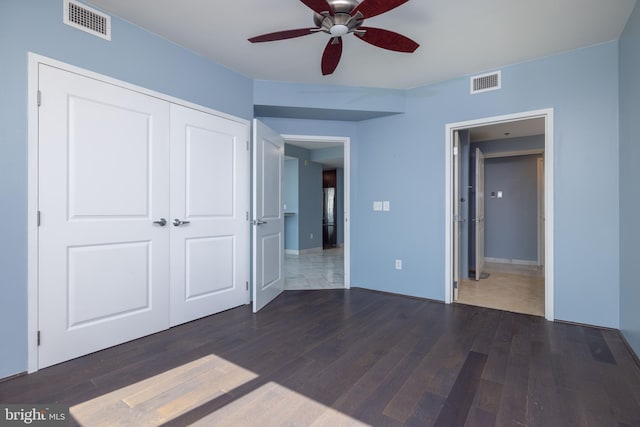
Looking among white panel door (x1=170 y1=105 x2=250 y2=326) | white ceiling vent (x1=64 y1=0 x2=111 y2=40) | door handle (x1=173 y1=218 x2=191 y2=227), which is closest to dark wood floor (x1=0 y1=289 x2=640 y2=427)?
white panel door (x1=170 y1=105 x2=250 y2=326)

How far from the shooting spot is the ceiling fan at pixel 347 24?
1778 mm

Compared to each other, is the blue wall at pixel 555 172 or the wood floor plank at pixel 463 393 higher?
the blue wall at pixel 555 172

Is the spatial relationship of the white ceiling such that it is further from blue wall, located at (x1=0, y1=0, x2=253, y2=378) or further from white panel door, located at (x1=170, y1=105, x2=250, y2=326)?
white panel door, located at (x1=170, y1=105, x2=250, y2=326)

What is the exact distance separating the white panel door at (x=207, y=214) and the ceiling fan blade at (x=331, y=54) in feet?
4.04

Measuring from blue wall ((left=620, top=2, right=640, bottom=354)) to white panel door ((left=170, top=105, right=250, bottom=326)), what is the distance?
3.23 m

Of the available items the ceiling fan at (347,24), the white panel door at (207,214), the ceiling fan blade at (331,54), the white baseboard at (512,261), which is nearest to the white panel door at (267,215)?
the white panel door at (207,214)

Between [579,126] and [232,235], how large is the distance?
3415 millimetres

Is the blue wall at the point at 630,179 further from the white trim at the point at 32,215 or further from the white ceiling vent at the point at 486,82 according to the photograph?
the white trim at the point at 32,215

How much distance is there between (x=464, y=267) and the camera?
15.7 ft

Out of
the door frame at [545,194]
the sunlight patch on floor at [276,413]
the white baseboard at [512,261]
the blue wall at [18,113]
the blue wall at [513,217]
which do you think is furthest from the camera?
the white baseboard at [512,261]

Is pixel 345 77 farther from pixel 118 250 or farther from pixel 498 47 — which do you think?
pixel 118 250

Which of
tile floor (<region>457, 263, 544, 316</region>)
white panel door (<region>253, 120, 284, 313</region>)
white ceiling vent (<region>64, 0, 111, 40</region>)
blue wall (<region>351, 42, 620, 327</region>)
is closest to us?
white ceiling vent (<region>64, 0, 111, 40</region>)

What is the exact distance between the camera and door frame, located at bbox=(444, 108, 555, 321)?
115 inches

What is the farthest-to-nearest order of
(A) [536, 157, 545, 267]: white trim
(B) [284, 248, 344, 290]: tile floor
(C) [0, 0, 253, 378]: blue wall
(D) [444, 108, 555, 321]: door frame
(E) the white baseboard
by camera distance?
(E) the white baseboard → (A) [536, 157, 545, 267]: white trim → (B) [284, 248, 344, 290]: tile floor → (D) [444, 108, 555, 321]: door frame → (C) [0, 0, 253, 378]: blue wall
